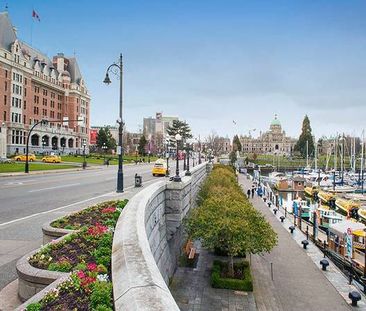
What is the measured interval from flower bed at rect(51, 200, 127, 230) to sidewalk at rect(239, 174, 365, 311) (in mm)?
7853

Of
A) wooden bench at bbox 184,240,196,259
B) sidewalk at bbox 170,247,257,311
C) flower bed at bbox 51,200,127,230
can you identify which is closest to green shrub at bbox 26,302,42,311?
flower bed at bbox 51,200,127,230

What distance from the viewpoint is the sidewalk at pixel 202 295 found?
14.1 metres

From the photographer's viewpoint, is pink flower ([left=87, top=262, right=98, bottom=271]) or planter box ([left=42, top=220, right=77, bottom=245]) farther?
planter box ([left=42, top=220, right=77, bottom=245])

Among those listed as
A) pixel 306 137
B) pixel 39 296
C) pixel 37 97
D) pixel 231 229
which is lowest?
pixel 231 229

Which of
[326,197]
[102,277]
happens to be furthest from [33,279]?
[326,197]

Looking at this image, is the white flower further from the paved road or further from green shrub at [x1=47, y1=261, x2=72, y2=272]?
the paved road

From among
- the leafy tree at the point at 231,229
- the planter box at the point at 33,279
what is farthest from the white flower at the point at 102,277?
the leafy tree at the point at 231,229

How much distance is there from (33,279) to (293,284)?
15.2 meters

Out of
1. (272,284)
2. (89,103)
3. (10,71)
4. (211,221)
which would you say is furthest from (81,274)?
(89,103)

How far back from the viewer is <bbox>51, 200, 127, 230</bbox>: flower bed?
9.58 m

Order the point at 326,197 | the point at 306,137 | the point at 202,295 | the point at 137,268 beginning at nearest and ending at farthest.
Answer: the point at 137,268, the point at 202,295, the point at 326,197, the point at 306,137

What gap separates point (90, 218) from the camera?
10.4 meters

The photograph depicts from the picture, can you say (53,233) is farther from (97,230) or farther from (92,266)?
(92,266)

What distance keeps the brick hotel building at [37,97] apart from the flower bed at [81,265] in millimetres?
51586
